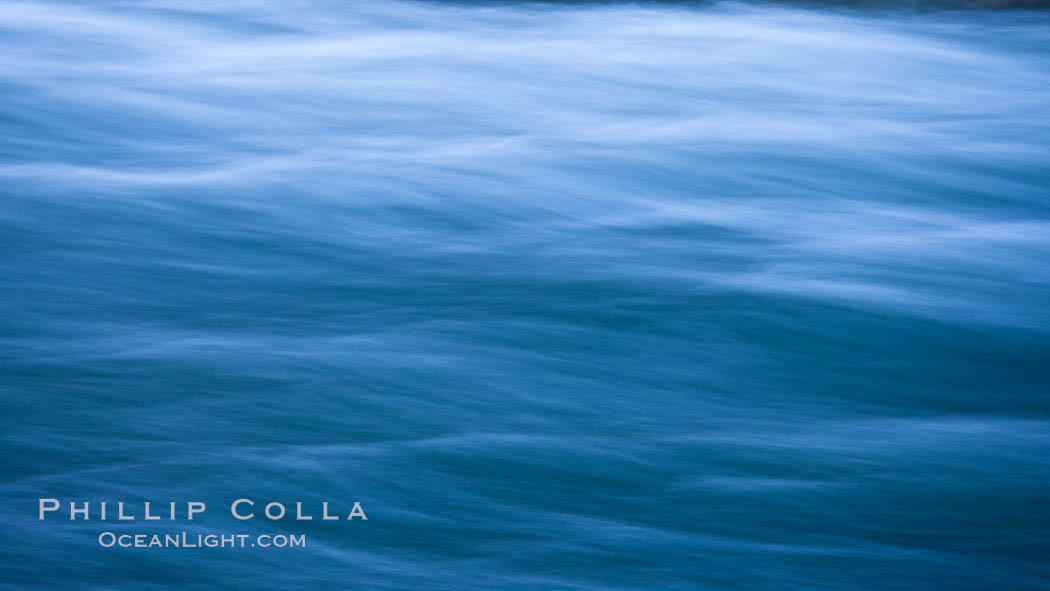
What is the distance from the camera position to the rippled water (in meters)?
2.54

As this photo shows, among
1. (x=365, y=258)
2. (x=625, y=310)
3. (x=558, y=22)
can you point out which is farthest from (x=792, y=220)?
(x=558, y=22)

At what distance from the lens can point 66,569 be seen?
2348 mm

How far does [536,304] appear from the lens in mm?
3543

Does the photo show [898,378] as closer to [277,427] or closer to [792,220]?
[792,220]

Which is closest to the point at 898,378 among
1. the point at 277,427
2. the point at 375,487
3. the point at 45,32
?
the point at 375,487

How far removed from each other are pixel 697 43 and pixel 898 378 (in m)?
3.41

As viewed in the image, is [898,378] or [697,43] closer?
[898,378]

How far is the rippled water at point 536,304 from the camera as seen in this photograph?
2535 mm

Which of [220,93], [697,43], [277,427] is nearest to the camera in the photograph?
[277,427]

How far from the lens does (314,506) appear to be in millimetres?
2578

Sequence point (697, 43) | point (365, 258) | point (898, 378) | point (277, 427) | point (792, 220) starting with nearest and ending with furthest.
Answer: point (277, 427)
point (898, 378)
point (365, 258)
point (792, 220)
point (697, 43)

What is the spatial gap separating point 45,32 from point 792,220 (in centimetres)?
461

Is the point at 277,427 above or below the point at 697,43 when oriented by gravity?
below

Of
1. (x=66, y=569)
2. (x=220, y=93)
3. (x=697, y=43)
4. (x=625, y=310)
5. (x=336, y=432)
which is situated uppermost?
(x=697, y=43)
